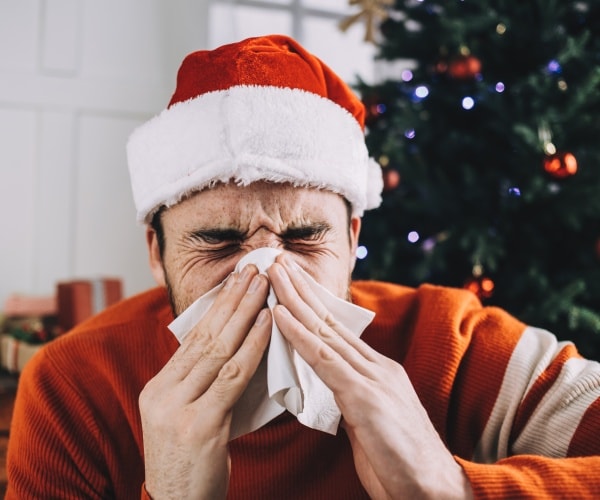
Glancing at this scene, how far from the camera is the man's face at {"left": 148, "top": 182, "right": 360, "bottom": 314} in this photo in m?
0.96

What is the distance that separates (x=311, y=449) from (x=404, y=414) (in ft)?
1.01

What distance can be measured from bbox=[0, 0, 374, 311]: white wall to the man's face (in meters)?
2.03

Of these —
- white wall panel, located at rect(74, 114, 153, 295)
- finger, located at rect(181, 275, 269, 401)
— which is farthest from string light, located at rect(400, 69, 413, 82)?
white wall panel, located at rect(74, 114, 153, 295)

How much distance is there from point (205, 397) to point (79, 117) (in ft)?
7.94

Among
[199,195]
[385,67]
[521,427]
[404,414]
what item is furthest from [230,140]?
[385,67]

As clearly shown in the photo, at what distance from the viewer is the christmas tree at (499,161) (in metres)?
1.62

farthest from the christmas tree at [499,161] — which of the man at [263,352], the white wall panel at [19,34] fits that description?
the white wall panel at [19,34]

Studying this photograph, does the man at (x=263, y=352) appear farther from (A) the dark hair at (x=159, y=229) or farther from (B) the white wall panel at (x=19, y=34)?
(B) the white wall panel at (x=19, y=34)

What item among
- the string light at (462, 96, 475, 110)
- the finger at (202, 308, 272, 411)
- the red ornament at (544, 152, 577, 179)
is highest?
the string light at (462, 96, 475, 110)

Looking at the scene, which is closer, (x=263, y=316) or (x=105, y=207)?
(x=263, y=316)

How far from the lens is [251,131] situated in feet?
3.10

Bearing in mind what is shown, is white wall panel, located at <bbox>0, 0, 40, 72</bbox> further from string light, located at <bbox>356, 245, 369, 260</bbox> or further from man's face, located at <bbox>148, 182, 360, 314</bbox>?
man's face, located at <bbox>148, 182, 360, 314</bbox>

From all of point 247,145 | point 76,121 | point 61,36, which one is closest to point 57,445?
point 247,145

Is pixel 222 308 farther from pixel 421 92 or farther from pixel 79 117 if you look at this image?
pixel 79 117
